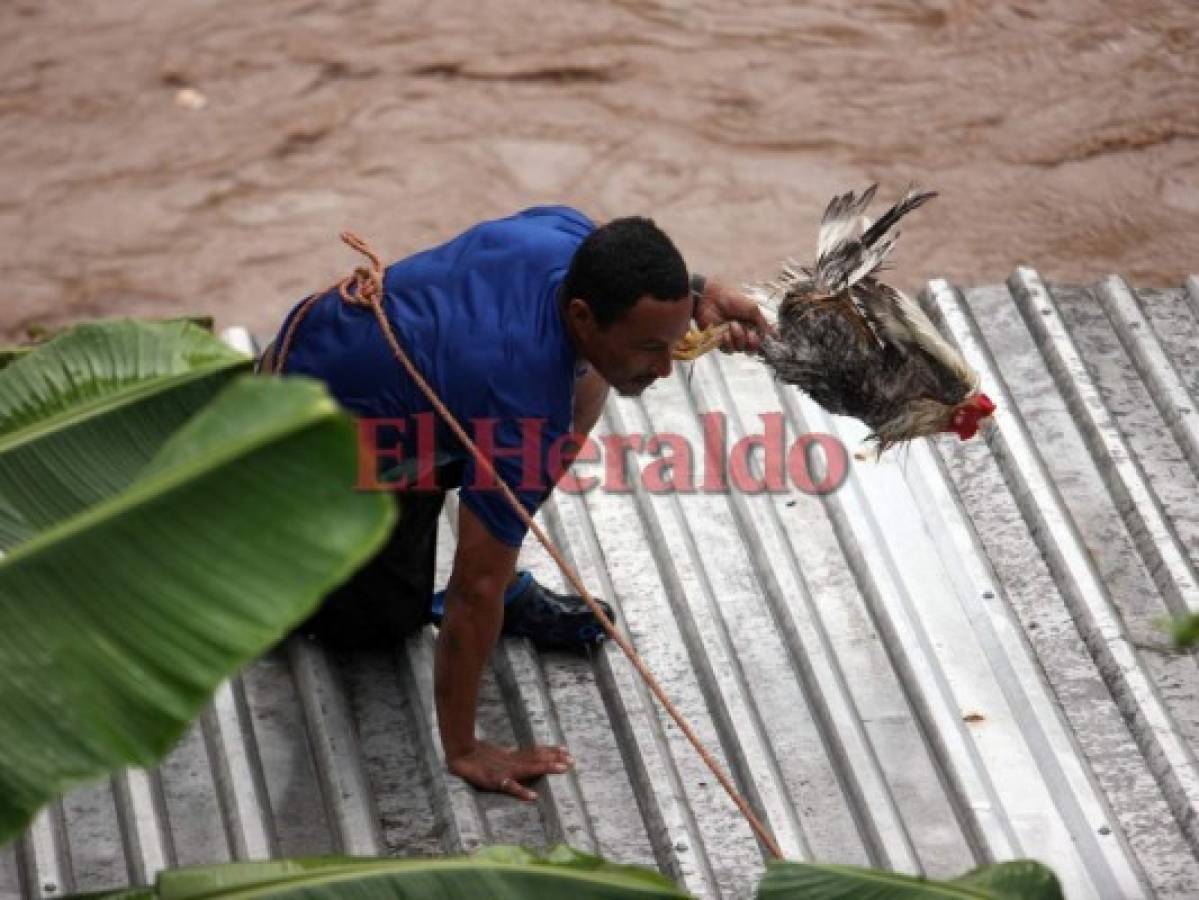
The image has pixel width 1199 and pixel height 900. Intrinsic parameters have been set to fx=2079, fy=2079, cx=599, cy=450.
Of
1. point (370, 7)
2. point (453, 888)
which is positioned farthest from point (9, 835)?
point (370, 7)

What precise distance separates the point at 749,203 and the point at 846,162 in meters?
0.52

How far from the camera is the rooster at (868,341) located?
478cm

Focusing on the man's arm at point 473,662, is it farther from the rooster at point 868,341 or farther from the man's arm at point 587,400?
the rooster at point 868,341

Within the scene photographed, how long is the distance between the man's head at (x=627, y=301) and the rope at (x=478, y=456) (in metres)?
0.34

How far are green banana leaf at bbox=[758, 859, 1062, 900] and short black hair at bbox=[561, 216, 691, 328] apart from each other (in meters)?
1.30

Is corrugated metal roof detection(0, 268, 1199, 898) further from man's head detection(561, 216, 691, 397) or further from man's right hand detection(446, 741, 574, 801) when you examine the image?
man's head detection(561, 216, 691, 397)

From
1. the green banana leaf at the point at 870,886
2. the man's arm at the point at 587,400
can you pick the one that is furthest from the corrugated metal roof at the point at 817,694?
the green banana leaf at the point at 870,886

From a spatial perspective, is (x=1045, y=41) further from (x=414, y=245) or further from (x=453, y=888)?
(x=453, y=888)

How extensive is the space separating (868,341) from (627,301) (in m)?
0.76

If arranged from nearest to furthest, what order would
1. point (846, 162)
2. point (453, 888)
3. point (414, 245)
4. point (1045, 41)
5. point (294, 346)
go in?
point (453, 888) → point (294, 346) → point (414, 245) → point (846, 162) → point (1045, 41)

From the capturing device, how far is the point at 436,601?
210 inches

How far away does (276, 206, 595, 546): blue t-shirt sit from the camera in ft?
14.4

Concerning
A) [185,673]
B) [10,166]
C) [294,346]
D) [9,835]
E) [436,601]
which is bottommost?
[10,166]

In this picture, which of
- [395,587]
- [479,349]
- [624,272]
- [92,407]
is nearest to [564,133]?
[395,587]
